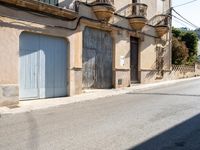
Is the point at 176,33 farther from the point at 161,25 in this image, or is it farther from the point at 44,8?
the point at 44,8

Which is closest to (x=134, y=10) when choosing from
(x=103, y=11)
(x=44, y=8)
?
(x=103, y=11)

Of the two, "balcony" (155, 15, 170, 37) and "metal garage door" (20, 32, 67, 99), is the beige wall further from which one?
"balcony" (155, 15, 170, 37)

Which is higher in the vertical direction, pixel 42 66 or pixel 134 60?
pixel 134 60

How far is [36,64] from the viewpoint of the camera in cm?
1381

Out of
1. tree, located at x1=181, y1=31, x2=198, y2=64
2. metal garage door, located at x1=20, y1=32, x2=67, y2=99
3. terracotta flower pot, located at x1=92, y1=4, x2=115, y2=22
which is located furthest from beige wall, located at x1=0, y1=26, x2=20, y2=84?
tree, located at x1=181, y1=31, x2=198, y2=64

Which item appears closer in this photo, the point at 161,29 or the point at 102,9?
the point at 102,9

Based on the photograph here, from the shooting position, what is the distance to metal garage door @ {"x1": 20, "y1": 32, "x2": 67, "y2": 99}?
1330cm

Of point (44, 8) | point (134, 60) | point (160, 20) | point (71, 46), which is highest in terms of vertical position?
point (160, 20)

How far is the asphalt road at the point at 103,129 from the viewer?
6.41 m

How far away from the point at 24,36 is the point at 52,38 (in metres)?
1.69

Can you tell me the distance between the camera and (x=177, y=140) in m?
6.86

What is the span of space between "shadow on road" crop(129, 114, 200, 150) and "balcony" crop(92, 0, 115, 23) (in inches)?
396

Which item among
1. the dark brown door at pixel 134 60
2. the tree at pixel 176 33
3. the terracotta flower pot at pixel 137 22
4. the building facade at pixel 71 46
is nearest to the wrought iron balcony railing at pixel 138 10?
the building facade at pixel 71 46

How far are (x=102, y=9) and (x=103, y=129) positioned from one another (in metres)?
10.5
